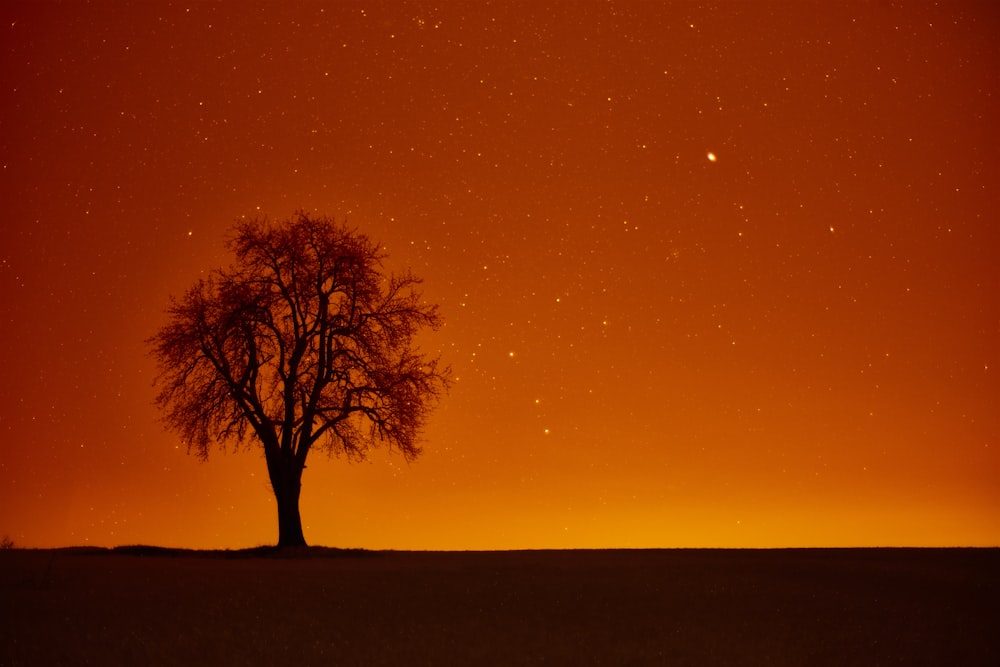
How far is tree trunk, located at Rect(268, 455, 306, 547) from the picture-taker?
93.1ft

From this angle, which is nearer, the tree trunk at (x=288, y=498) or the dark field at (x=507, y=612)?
the dark field at (x=507, y=612)

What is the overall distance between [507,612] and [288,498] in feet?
47.8

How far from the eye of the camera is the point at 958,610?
16.4m

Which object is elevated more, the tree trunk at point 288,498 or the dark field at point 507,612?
the tree trunk at point 288,498

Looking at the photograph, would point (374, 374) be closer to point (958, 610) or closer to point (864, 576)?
point (864, 576)

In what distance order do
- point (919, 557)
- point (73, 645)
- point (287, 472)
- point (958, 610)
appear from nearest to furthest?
point (73, 645)
point (958, 610)
point (919, 557)
point (287, 472)

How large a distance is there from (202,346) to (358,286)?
4.44 meters

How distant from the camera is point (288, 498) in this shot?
28703mm

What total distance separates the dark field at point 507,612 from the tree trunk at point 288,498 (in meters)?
4.91

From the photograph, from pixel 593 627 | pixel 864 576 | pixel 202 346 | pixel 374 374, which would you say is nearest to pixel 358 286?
pixel 374 374

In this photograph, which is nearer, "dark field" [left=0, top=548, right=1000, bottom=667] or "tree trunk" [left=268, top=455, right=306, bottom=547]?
"dark field" [left=0, top=548, right=1000, bottom=667]

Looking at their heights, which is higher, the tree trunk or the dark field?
the tree trunk

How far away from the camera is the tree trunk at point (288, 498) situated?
28.4 meters

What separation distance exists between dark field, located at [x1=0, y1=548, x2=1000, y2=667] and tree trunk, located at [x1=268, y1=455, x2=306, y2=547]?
4.91 metres
